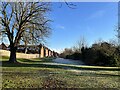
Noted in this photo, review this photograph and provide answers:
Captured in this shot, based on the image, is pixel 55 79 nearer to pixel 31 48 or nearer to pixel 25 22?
pixel 25 22

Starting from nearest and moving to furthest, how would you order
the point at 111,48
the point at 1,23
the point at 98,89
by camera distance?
1. the point at 98,89
2. the point at 1,23
3. the point at 111,48

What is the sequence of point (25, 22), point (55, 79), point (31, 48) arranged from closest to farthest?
point (55, 79)
point (25, 22)
point (31, 48)

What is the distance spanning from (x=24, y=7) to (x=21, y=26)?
125 inches

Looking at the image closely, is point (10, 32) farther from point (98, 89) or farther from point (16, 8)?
point (98, 89)

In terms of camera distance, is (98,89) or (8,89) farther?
(98,89)

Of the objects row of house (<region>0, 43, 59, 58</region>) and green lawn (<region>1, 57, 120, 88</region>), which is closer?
green lawn (<region>1, 57, 120, 88</region>)

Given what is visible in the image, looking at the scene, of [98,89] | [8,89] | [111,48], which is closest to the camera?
[8,89]

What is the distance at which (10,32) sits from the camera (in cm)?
3412

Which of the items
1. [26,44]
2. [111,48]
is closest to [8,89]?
[26,44]

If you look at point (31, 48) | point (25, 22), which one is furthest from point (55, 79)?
point (31, 48)

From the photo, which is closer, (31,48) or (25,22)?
(25,22)

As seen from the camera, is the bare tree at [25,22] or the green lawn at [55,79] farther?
the bare tree at [25,22]

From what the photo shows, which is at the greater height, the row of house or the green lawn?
the row of house

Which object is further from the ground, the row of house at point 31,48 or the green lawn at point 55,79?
the row of house at point 31,48
